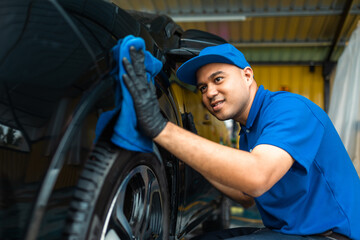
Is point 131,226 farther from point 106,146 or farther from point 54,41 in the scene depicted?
point 54,41

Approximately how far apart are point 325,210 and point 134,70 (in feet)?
3.20

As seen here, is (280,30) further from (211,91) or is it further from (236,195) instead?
(211,91)

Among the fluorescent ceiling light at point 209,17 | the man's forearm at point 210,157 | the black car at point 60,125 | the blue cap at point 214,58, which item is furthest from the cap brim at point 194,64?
the fluorescent ceiling light at point 209,17

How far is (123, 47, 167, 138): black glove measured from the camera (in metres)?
0.97

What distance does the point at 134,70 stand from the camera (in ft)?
3.22

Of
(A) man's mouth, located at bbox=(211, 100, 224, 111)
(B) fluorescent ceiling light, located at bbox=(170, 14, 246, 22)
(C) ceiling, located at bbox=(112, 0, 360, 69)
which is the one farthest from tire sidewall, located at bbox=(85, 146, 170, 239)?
(B) fluorescent ceiling light, located at bbox=(170, 14, 246, 22)

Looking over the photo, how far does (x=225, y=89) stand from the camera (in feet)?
4.79

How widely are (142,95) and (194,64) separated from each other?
565mm

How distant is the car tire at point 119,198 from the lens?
2.95ft

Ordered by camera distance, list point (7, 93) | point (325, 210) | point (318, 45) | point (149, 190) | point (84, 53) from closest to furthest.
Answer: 1. point (7, 93)
2. point (84, 53)
3. point (149, 190)
4. point (325, 210)
5. point (318, 45)

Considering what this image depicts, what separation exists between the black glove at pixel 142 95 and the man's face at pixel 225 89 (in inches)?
19.2

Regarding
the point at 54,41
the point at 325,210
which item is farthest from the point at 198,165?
the point at 325,210

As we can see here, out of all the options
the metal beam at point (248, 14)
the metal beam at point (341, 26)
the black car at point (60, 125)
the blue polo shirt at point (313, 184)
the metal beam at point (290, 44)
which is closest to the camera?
the black car at point (60, 125)

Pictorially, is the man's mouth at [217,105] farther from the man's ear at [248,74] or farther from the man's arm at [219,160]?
the man's arm at [219,160]
